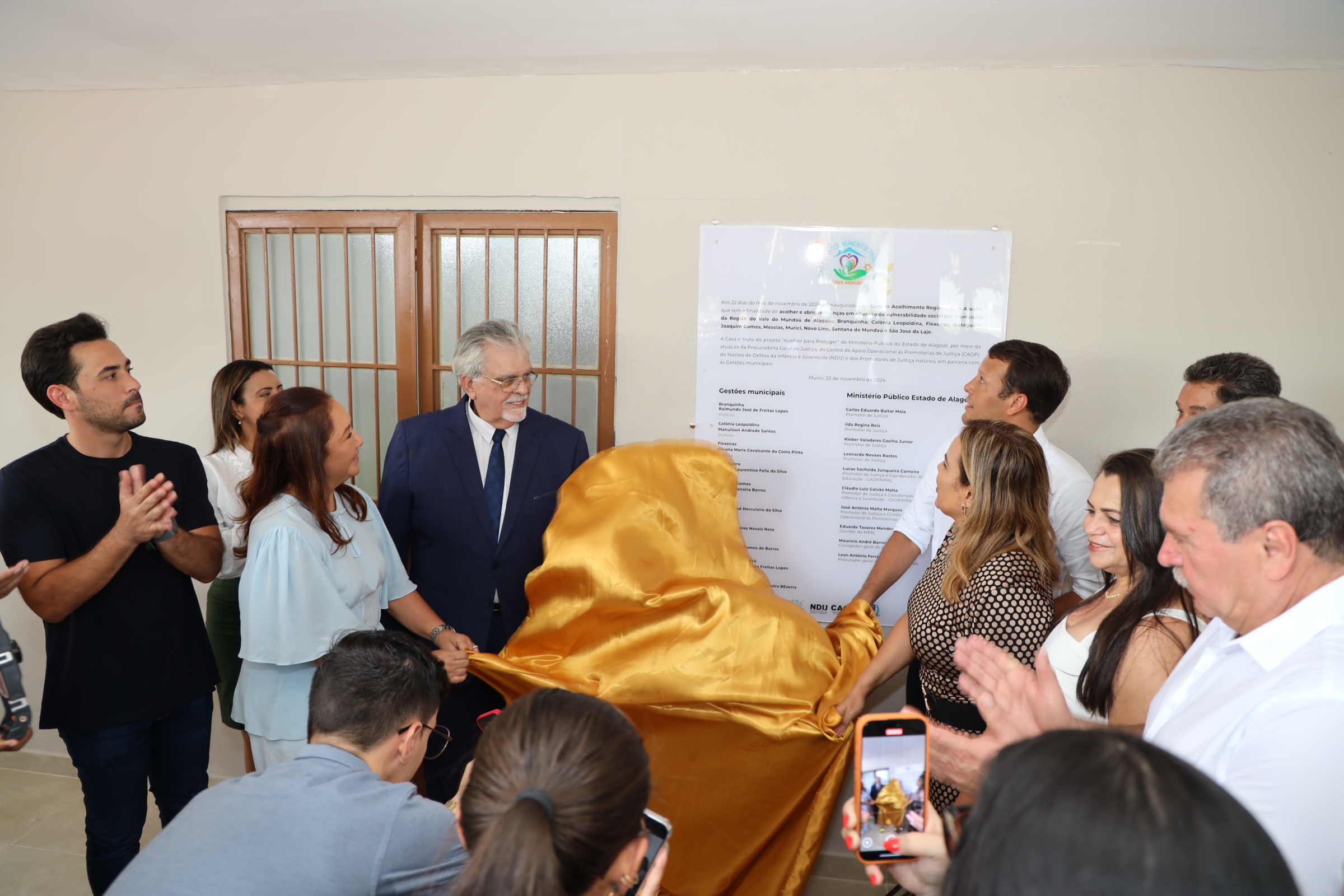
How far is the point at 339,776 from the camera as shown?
4.31 feet

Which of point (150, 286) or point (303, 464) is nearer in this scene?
point (303, 464)

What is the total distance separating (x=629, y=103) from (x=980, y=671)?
237 cm

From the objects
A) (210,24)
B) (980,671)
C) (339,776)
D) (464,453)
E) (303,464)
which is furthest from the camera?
(464,453)

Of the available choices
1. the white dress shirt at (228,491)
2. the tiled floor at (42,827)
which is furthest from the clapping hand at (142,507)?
the tiled floor at (42,827)

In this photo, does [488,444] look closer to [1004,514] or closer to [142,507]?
[142,507]

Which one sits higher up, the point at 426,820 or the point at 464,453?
the point at 464,453

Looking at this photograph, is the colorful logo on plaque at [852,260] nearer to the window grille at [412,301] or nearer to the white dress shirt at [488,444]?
the window grille at [412,301]

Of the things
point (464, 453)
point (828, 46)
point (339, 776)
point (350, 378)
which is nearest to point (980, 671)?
point (339, 776)

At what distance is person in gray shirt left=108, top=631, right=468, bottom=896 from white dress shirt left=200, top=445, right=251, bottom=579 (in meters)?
1.33

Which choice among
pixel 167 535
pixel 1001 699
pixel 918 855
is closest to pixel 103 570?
pixel 167 535

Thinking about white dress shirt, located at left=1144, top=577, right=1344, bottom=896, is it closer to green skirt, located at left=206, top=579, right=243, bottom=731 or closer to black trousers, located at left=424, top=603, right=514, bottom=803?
black trousers, located at left=424, top=603, right=514, bottom=803

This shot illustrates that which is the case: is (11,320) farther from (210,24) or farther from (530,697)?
(530,697)

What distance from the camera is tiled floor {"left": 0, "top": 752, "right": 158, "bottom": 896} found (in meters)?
2.82

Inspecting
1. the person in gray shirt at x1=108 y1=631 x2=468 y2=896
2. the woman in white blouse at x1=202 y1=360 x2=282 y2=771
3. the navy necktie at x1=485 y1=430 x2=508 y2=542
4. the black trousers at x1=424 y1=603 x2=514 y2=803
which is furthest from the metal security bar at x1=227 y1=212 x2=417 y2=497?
the person in gray shirt at x1=108 y1=631 x2=468 y2=896
